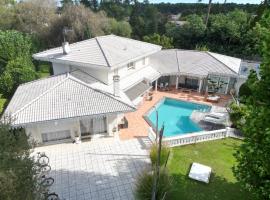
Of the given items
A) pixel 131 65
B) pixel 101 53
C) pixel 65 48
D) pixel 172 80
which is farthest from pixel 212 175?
pixel 172 80

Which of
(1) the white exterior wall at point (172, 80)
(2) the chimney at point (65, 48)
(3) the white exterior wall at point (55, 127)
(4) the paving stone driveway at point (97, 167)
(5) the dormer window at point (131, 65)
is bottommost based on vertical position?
(4) the paving stone driveway at point (97, 167)

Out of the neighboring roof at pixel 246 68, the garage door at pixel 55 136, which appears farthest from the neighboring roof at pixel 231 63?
the garage door at pixel 55 136

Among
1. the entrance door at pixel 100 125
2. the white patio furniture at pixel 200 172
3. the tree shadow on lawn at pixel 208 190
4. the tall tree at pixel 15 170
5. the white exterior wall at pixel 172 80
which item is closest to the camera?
the tall tree at pixel 15 170

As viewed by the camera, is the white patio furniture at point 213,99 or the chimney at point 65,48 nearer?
the chimney at point 65,48

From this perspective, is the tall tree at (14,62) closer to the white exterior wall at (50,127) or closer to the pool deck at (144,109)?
the white exterior wall at (50,127)

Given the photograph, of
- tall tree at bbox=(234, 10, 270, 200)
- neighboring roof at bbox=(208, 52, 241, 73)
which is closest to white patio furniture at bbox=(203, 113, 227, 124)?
neighboring roof at bbox=(208, 52, 241, 73)

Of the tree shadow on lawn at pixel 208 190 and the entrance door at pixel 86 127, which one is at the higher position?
the entrance door at pixel 86 127

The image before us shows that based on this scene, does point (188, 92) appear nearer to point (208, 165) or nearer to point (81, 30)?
point (208, 165)

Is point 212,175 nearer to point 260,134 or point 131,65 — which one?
point 260,134
